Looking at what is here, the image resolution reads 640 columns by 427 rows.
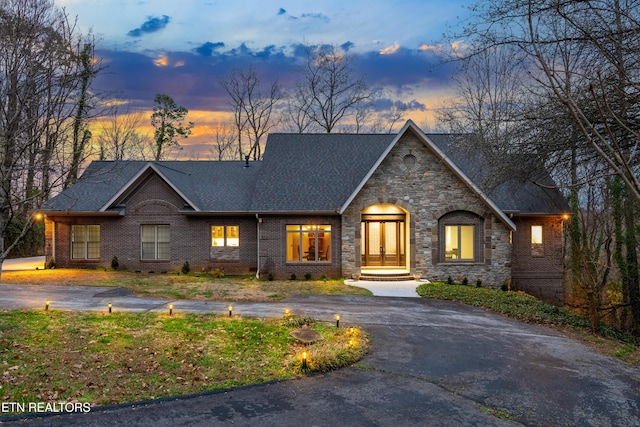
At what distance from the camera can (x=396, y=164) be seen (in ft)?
66.1

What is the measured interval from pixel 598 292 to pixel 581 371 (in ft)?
24.0

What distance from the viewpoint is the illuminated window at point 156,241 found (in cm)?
2220

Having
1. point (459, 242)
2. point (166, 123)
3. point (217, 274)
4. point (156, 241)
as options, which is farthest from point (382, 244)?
point (166, 123)

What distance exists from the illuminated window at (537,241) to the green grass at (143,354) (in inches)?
590

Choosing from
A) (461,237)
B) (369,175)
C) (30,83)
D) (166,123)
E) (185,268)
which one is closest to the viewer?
(30,83)

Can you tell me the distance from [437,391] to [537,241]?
56.6 ft

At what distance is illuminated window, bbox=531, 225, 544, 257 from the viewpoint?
72.6 ft

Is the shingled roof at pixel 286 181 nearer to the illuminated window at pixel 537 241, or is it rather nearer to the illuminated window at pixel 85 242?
the illuminated window at pixel 537 241

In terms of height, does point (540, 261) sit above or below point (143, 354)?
above

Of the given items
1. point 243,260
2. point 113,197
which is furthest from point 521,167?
point 113,197

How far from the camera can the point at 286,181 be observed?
2225 cm

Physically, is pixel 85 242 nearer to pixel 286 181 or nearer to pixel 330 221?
pixel 286 181

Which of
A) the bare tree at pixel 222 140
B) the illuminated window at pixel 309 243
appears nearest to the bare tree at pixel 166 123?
the bare tree at pixel 222 140

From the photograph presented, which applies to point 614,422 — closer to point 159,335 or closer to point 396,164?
point 159,335
